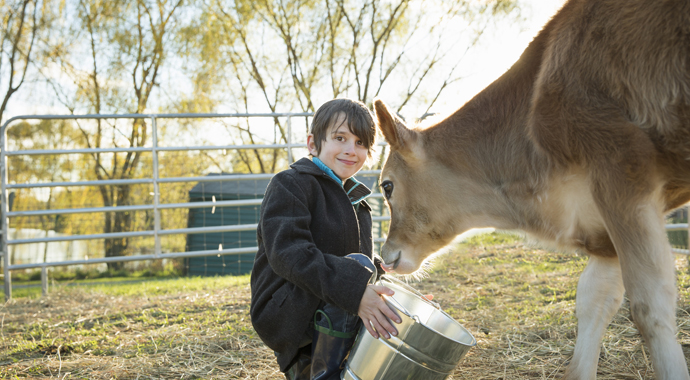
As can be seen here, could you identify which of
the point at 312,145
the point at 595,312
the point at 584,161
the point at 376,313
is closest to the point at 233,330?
the point at 312,145

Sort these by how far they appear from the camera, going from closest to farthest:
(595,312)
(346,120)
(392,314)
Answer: (392,314) < (346,120) < (595,312)

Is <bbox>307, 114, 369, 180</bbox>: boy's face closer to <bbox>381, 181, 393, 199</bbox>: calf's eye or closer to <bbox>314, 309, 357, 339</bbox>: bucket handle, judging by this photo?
<bbox>381, 181, 393, 199</bbox>: calf's eye

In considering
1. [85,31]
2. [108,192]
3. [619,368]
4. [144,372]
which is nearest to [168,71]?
[85,31]

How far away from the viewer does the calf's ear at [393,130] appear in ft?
7.38

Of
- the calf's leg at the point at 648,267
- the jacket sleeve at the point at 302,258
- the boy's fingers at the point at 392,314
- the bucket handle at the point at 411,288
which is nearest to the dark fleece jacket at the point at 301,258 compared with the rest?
the jacket sleeve at the point at 302,258

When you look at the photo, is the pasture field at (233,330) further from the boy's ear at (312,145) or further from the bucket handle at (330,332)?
the boy's ear at (312,145)

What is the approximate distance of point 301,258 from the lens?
5.83 feet

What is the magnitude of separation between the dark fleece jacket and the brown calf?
1.42ft

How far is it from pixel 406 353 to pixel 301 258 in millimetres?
459

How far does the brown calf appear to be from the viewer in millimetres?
1706

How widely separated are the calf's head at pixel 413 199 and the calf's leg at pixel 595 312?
24.7 inches

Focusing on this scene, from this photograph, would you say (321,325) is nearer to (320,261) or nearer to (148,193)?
(320,261)

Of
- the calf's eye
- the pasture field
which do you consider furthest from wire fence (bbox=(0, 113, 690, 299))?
the calf's eye

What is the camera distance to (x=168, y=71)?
1502cm
